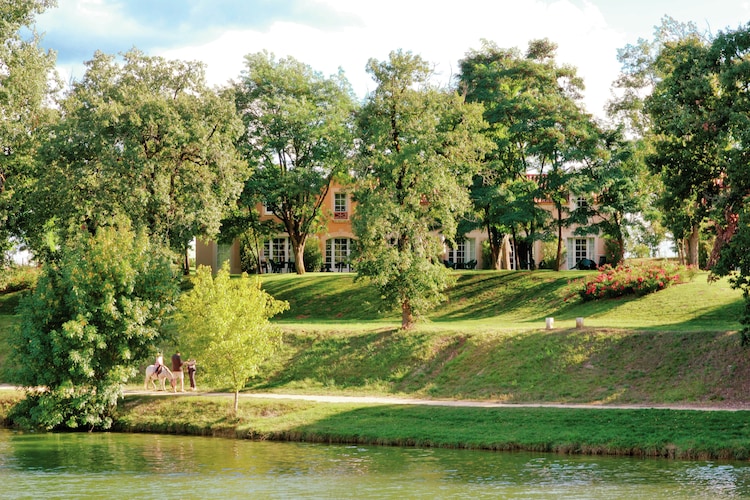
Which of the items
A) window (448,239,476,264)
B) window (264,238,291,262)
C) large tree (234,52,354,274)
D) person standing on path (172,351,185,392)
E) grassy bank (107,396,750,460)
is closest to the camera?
grassy bank (107,396,750,460)

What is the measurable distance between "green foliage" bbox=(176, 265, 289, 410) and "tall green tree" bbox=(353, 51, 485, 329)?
24.4ft

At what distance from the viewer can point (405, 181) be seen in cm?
3538

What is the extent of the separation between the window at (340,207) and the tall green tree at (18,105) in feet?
72.6

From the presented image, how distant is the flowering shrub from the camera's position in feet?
126

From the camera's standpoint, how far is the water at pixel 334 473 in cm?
1845

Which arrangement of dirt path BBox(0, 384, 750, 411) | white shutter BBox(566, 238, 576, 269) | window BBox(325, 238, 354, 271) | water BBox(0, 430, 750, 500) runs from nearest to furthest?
water BBox(0, 430, 750, 500)
dirt path BBox(0, 384, 750, 411)
white shutter BBox(566, 238, 576, 269)
window BBox(325, 238, 354, 271)

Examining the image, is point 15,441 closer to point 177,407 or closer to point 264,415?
point 177,407

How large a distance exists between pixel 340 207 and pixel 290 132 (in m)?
12.9

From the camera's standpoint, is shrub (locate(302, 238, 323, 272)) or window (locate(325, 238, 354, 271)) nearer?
shrub (locate(302, 238, 323, 272))

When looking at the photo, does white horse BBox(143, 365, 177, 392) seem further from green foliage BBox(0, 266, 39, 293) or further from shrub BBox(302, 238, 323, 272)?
shrub BBox(302, 238, 323, 272)

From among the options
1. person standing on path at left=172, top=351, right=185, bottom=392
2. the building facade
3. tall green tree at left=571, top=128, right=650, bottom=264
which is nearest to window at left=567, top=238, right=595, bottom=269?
the building facade

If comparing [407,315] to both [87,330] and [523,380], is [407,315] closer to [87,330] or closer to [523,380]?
[523,380]

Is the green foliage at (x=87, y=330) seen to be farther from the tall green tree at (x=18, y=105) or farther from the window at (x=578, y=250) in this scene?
the window at (x=578, y=250)

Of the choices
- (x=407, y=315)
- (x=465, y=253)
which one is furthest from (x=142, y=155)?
(x=465, y=253)
